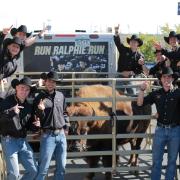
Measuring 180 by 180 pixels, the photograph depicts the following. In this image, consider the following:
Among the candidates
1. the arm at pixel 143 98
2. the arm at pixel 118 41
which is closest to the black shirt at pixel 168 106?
the arm at pixel 143 98

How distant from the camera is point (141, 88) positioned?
7414 mm

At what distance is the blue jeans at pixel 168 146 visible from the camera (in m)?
7.30

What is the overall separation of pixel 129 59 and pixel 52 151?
365 cm

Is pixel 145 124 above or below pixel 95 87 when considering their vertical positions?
below

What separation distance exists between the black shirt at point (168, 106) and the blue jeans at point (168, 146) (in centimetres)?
15

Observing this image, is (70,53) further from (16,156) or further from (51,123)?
(16,156)

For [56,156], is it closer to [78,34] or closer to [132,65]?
[132,65]

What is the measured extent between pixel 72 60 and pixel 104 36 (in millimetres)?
1012

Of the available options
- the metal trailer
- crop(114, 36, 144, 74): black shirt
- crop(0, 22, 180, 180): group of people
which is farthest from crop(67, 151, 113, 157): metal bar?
the metal trailer

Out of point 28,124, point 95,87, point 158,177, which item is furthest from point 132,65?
point 28,124

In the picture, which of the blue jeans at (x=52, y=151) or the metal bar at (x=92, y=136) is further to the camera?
the metal bar at (x=92, y=136)

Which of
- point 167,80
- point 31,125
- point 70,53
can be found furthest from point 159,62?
point 70,53

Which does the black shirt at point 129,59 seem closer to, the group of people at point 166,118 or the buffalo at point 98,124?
the buffalo at point 98,124

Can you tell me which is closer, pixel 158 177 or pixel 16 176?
pixel 16 176
